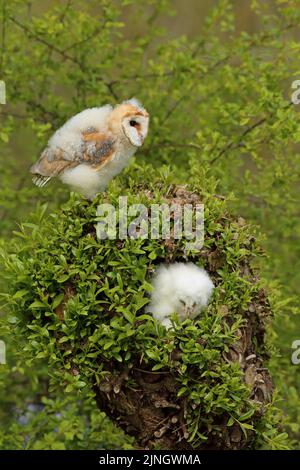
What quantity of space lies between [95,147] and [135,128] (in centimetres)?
10

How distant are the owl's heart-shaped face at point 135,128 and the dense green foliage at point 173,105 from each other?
1.90 feet

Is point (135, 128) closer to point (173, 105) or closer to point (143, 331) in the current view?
point (143, 331)

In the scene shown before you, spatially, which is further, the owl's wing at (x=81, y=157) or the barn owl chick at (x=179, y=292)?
the owl's wing at (x=81, y=157)

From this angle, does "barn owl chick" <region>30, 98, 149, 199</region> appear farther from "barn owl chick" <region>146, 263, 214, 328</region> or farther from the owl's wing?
"barn owl chick" <region>146, 263, 214, 328</region>

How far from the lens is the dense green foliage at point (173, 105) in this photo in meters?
2.53

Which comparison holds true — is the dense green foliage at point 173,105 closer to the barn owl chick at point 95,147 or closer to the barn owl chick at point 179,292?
the barn owl chick at point 95,147

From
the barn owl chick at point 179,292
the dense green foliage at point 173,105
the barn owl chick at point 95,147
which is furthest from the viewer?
the dense green foliage at point 173,105

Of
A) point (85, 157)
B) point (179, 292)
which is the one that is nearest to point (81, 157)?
point (85, 157)

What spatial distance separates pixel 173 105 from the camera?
306 cm

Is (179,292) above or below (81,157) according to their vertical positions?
below

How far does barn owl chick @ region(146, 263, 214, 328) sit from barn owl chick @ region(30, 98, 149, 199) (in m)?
0.27

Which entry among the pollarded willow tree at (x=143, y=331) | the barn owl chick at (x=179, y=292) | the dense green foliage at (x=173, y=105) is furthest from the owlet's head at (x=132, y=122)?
the dense green foliage at (x=173, y=105)

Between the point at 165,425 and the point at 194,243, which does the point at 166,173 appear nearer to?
the point at 194,243
